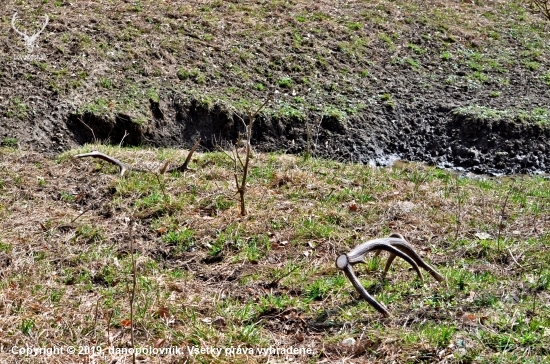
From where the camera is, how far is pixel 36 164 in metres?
7.11

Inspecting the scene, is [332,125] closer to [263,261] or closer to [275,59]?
[275,59]

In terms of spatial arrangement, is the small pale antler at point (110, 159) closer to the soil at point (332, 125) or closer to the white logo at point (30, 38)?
the soil at point (332, 125)

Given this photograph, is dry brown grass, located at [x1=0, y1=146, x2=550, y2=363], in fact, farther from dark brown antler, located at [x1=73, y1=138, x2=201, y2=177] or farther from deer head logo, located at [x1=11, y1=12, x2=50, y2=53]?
deer head logo, located at [x1=11, y1=12, x2=50, y2=53]

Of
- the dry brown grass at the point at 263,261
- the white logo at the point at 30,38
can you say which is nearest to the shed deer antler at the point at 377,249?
the dry brown grass at the point at 263,261

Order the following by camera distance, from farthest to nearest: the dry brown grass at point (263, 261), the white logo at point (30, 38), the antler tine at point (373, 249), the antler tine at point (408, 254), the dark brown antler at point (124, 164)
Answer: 1. the white logo at point (30, 38)
2. the dark brown antler at point (124, 164)
3. the antler tine at point (408, 254)
4. the antler tine at point (373, 249)
5. the dry brown grass at point (263, 261)

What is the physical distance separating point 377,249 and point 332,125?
217 inches

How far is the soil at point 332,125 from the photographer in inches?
346

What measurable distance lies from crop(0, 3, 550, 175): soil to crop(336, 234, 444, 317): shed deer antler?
4013mm

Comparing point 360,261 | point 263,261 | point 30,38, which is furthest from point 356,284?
point 30,38

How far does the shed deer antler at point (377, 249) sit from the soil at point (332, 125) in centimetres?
401

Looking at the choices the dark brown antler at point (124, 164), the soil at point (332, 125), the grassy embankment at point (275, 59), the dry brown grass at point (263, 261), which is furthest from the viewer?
the grassy embankment at point (275, 59)

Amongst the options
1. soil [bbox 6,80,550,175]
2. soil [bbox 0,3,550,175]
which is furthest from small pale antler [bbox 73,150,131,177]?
soil [bbox 6,80,550,175]

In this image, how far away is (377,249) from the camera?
431cm

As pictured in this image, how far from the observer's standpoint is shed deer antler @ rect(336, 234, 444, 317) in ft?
13.0
